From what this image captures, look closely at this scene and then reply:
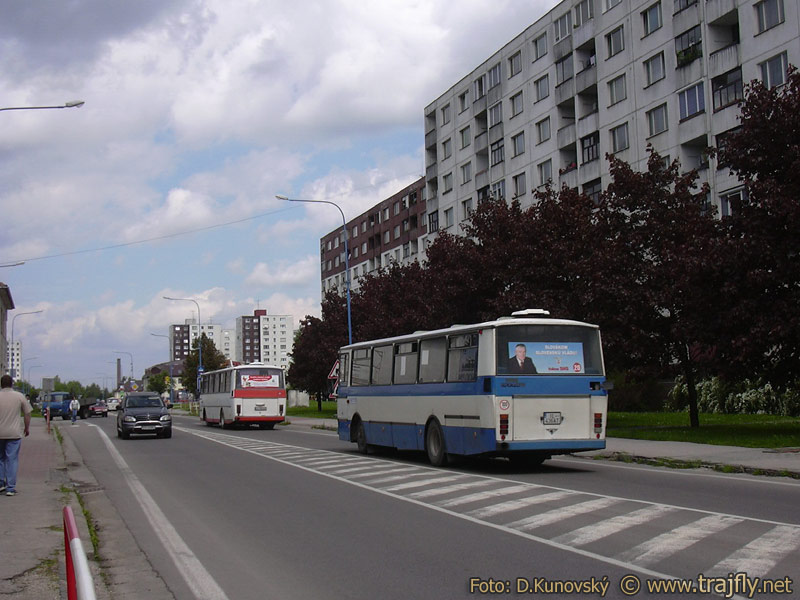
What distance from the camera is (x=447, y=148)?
244 feet

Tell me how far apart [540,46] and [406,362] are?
147 feet

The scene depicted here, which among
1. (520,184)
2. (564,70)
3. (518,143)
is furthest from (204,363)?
(564,70)

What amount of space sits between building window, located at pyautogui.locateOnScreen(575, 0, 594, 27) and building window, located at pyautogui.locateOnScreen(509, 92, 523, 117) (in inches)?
312

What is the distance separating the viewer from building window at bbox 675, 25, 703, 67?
44.7 metres

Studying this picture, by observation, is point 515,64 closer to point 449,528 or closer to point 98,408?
point 98,408

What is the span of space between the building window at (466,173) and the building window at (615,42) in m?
19.3

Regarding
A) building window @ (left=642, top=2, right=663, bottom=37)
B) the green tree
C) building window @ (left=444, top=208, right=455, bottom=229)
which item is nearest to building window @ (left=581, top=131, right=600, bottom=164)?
building window @ (left=642, top=2, right=663, bottom=37)

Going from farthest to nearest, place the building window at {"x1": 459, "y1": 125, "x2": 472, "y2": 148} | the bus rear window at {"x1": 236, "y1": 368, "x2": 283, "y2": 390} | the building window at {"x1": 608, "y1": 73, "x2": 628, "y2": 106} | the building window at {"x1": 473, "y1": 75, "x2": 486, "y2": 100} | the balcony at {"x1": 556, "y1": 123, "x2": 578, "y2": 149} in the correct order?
the building window at {"x1": 459, "y1": 125, "x2": 472, "y2": 148} → the building window at {"x1": 473, "y1": 75, "x2": 486, "y2": 100} → the balcony at {"x1": 556, "y1": 123, "x2": 578, "y2": 149} → the building window at {"x1": 608, "y1": 73, "x2": 628, "y2": 106} → the bus rear window at {"x1": 236, "y1": 368, "x2": 283, "y2": 390}

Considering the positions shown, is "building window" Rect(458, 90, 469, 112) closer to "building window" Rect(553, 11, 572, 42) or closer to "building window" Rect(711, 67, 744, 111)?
"building window" Rect(553, 11, 572, 42)

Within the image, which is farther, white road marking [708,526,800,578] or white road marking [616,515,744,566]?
white road marking [616,515,744,566]

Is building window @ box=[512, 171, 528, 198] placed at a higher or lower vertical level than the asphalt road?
higher

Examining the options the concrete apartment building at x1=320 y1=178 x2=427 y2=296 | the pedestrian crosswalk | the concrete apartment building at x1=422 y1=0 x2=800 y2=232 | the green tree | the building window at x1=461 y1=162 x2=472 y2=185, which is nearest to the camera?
the pedestrian crosswalk

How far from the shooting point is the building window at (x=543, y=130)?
58688mm

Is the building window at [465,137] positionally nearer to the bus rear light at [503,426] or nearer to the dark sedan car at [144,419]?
the dark sedan car at [144,419]
